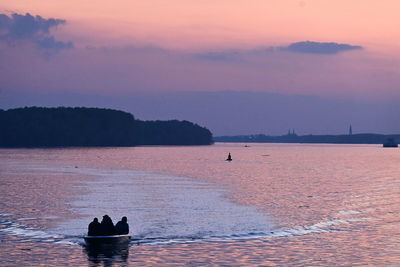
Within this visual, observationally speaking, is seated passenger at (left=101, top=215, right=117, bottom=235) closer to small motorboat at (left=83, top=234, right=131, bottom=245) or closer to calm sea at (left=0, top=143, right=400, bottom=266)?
small motorboat at (left=83, top=234, right=131, bottom=245)

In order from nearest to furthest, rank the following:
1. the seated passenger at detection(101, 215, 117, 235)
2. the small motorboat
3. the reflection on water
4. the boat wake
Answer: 1. the reflection on water
2. the small motorboat
3. the seated passenger at detection(101, 215, 117, 235)
4. the boat wake

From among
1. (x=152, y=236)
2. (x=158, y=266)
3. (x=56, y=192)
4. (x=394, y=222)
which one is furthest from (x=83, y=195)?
(x=158, y=266)

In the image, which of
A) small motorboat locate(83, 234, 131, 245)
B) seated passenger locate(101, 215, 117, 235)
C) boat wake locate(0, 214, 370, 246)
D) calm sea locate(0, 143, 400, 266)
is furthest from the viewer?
boat wake locate(0, 214, 370, 246)

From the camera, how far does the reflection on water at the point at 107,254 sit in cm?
3347

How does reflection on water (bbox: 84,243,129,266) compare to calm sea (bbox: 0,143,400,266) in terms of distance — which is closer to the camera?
reflection on water (bbox: 84,243,129,266)

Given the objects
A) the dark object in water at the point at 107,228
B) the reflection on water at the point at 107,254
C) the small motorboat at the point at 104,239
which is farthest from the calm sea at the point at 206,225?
the dark object in water at the point at 107,228

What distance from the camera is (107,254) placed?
35.5 m

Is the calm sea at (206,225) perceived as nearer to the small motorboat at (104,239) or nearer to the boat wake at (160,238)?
the boat wake at (160,238)

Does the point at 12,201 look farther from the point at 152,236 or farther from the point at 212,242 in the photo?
the point at 212,242

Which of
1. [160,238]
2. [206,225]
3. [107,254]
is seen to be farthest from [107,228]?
[206,225]

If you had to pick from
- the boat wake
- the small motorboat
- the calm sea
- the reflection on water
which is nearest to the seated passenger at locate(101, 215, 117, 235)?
the small motorboat

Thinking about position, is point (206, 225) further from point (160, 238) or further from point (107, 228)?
point (107, 228)

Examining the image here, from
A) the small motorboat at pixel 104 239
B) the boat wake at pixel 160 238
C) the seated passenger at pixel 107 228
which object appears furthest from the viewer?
the boat wake at pixel 160 238

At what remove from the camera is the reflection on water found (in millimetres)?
33475
